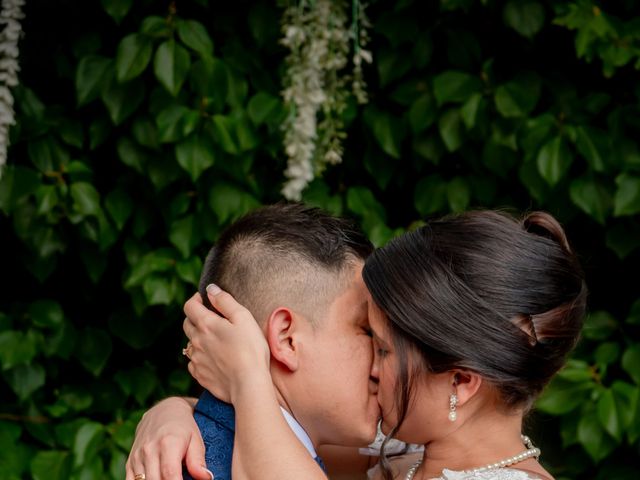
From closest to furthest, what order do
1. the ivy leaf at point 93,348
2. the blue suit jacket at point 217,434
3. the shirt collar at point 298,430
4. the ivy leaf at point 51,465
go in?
the blue suit jacket at point 217,434 → the shirt collar at point 298,430 → the ivy leaf at point 51,465 → the ivy leaf at point 93,348

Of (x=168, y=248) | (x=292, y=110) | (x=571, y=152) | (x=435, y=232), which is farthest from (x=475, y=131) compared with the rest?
(x=435, y=232)

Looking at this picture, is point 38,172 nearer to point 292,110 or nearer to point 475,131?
point 292,110

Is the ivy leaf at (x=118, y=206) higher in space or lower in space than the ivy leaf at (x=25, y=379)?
higher

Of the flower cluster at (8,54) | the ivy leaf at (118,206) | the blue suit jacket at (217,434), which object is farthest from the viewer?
the ivy leaf at (118,206)

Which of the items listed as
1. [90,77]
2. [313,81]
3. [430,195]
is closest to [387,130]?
[430,195]

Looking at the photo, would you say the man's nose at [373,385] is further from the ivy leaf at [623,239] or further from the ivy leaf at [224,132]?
the ivy leaf at [623,239]

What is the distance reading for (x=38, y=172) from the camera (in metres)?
3.13

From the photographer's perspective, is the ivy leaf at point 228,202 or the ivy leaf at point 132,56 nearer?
the ivy leaf at point 132,56

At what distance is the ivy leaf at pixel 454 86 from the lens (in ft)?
10.3

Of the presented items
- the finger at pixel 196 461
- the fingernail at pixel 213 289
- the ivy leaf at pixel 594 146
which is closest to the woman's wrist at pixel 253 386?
the finger at pixel 196 461

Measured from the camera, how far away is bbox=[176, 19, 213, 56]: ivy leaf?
2.96m

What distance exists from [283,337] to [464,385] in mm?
393

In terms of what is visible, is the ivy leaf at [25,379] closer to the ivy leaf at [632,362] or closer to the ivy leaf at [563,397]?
the ivy leaf at [563,397]

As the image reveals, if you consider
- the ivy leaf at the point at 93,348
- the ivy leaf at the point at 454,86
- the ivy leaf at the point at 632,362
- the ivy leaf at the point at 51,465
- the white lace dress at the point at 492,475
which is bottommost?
the ivy leaf at the point at 51,465
